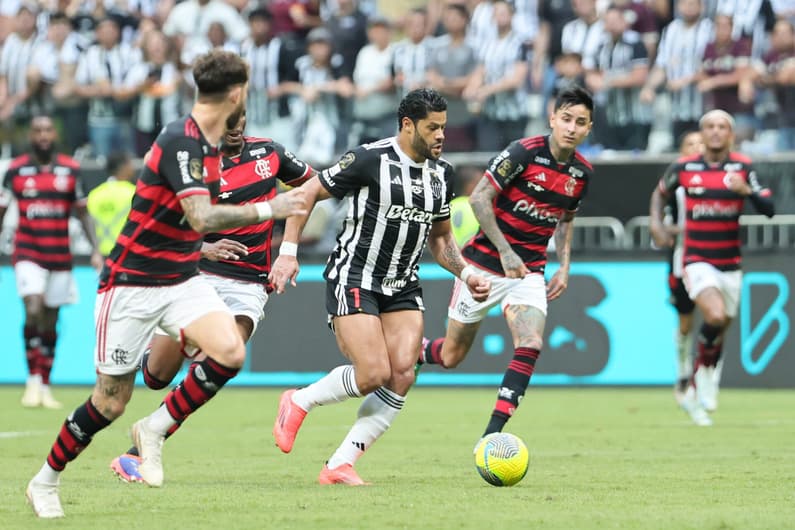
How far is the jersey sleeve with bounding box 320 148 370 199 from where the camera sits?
28.9 ft

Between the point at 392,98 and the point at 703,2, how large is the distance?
4171 mm

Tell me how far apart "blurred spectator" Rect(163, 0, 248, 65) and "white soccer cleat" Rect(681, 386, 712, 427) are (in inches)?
380

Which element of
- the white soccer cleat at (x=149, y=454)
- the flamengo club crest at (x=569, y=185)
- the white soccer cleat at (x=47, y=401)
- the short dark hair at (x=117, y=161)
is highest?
the flamengo club crest at (x=569, y=185)

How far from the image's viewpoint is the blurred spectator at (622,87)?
1822 centimetres

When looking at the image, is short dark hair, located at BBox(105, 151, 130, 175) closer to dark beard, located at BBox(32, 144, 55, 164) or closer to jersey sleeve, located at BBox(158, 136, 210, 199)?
dark beard, located at BBox(32, 144, 55, 164)

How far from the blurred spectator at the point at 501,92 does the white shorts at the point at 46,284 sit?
5.87m

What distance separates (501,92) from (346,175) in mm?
10116

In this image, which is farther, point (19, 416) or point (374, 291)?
point (19, 416)

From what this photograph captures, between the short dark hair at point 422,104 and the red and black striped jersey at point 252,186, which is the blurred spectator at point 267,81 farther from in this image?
the short dark hair at point 422,104

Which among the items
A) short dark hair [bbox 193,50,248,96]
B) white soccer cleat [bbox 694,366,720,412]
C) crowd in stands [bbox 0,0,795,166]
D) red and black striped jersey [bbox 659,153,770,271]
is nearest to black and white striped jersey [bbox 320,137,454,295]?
short dark hair [bbox 193,50,248,96]

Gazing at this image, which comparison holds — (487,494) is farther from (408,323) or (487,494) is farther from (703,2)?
(703,2)

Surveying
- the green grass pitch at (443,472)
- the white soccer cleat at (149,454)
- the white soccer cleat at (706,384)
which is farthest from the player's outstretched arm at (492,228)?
the white soccer cleat at (706,384)

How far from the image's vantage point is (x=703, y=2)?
62.4ft

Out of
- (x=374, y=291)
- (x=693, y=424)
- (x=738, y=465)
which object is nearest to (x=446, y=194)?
(x=374, y=291)
